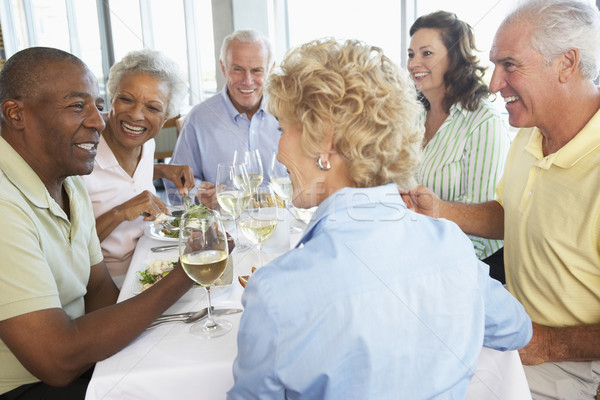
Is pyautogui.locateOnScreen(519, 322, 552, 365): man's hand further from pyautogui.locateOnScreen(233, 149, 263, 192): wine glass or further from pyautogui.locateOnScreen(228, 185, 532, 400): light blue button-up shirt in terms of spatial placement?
pyautogui.locateOnScreen(233, 149, 263, 192): wine glass

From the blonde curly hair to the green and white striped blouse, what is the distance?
46.5 inches

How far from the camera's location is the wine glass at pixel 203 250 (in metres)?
1.03

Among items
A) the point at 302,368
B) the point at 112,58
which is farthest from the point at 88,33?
the point at 302,368

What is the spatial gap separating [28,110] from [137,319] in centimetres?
63

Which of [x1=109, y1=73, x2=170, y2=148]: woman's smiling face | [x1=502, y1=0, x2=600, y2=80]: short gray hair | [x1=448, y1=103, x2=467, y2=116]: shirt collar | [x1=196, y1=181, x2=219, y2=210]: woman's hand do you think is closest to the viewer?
[x1=502, y1=0, x2=600, y2=80]: short gray hair

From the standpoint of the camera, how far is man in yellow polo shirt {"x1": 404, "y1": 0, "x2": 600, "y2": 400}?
1.29 m

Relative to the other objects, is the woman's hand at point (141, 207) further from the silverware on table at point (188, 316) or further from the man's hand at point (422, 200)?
the man's hand at point (422, 200)

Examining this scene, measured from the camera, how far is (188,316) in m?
1.11

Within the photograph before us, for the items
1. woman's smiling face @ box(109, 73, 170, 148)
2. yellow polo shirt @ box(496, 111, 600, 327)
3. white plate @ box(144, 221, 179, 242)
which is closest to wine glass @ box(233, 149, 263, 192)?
white plate @ box(144, 221, 179, 242)

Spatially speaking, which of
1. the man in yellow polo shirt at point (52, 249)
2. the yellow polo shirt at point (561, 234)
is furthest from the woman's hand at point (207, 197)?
the yellow polo shirt at point (561, 234)

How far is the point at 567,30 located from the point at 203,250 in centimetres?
123

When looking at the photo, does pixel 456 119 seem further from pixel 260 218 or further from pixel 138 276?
pixel 138 276

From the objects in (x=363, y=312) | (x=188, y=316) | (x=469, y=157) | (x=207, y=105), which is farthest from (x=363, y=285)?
(x=207, y=105)

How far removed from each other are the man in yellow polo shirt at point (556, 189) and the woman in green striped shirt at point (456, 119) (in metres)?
0.44
